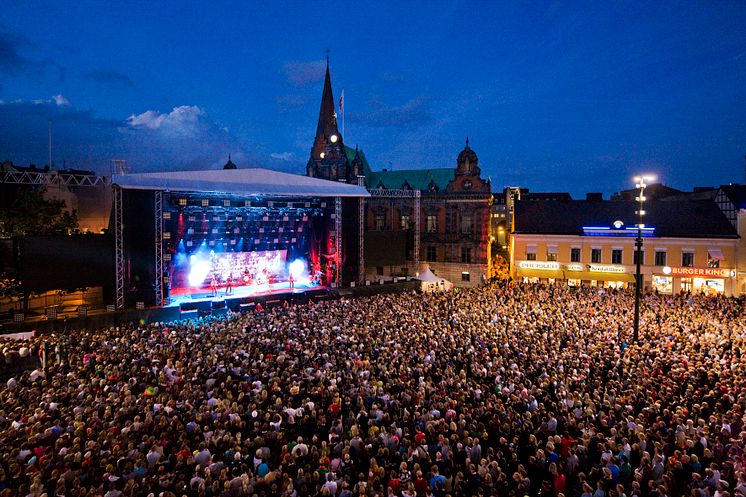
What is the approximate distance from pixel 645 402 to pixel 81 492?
11592 mm

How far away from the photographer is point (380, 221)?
4334 cm

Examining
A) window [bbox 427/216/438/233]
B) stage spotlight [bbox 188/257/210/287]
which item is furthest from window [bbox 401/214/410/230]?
stage spotlight [bbox 188/257/210/287]

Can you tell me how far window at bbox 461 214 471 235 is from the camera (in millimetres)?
39812

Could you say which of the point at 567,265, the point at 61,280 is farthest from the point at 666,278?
the point at 61,280

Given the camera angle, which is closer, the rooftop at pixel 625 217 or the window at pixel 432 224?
the rooftop at pixel 625 217

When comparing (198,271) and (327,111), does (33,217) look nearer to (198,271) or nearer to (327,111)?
(198,271)

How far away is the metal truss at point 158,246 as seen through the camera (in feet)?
78.0

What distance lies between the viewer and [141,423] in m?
8.91

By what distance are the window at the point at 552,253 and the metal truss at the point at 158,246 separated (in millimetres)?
29763

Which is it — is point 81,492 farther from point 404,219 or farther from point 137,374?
point 404,219

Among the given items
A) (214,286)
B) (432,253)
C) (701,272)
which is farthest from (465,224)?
(214,286)

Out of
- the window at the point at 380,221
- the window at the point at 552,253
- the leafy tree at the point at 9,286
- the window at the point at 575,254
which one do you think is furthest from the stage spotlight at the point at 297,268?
the window at the point at 575,254

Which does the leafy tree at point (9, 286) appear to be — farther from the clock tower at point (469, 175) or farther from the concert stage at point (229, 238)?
the clock tower at point (469, 175)

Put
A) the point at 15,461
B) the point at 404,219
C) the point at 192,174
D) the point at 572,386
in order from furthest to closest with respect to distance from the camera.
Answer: the point at 404,219 → the point at 192,174 → the point at 572,386 → the point at 15,461
